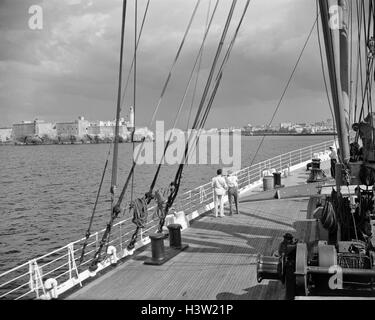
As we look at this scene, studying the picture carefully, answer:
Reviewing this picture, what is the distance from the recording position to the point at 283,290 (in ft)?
25.9

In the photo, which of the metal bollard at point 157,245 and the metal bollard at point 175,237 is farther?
the metal bollard at point 175,237

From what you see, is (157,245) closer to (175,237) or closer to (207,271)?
(175,237)

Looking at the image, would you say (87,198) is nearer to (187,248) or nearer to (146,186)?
(146,186)

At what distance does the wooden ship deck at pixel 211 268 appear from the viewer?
805 cm

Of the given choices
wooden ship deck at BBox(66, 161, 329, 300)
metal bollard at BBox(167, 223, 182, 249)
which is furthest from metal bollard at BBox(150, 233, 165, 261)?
metal bollard at BBox(167, 223, 182, 249)

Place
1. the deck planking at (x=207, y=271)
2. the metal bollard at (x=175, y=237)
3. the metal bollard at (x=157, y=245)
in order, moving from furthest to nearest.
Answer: the metal bollard at (x=175, y=237)
the metal bollard at (x=157, y=245)
the deck planking at (x=207, y=271)

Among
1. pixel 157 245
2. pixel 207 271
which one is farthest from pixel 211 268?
pixel 157 245

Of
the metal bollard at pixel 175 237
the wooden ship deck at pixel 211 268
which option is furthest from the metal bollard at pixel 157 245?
the metal bollard at pixel 175 237

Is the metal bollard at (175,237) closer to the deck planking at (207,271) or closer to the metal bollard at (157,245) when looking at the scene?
the deck planking at (207,271)

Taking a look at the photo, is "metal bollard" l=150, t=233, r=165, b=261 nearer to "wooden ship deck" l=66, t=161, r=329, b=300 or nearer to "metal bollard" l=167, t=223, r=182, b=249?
"wooden ship deck" l=66, t=161, r=329, b=300

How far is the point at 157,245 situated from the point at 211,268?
1.43 meters

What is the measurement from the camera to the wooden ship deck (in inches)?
317

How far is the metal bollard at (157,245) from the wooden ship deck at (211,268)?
0.89 feet
